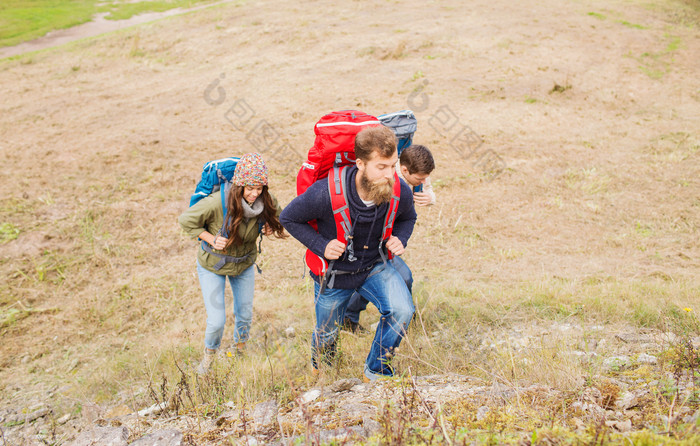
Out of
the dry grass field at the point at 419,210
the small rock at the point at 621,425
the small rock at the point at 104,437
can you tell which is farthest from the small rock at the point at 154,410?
the small rock at the point at 621,425

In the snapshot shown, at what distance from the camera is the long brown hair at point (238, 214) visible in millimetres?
3336

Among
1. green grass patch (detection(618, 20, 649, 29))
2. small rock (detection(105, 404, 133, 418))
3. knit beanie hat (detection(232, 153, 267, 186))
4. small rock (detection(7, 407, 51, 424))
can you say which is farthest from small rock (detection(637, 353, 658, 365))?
green grass patch (detection(618, 20, 649, 29))

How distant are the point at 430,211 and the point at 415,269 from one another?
1.66m

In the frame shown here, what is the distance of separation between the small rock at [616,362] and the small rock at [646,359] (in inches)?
2.8

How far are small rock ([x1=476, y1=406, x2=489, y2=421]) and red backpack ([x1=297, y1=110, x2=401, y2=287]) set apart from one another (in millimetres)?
1173

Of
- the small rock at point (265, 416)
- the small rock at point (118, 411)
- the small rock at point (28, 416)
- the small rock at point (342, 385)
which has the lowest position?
the small rock at point (28, 416)

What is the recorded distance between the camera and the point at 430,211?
706 cm

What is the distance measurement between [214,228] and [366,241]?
4.38 feet

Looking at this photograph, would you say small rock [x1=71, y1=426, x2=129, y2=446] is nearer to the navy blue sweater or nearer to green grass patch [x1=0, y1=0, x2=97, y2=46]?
the navy blue sweater

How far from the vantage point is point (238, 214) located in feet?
11.1

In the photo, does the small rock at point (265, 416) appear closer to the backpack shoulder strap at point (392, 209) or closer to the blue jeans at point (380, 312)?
the blue jeans at point (380, 312)

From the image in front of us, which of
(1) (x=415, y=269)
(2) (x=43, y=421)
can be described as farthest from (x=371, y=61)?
(2) (x=43, y=421)

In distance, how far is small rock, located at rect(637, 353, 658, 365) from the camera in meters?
2.87

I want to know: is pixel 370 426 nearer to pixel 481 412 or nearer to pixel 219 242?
pixel 481 412
